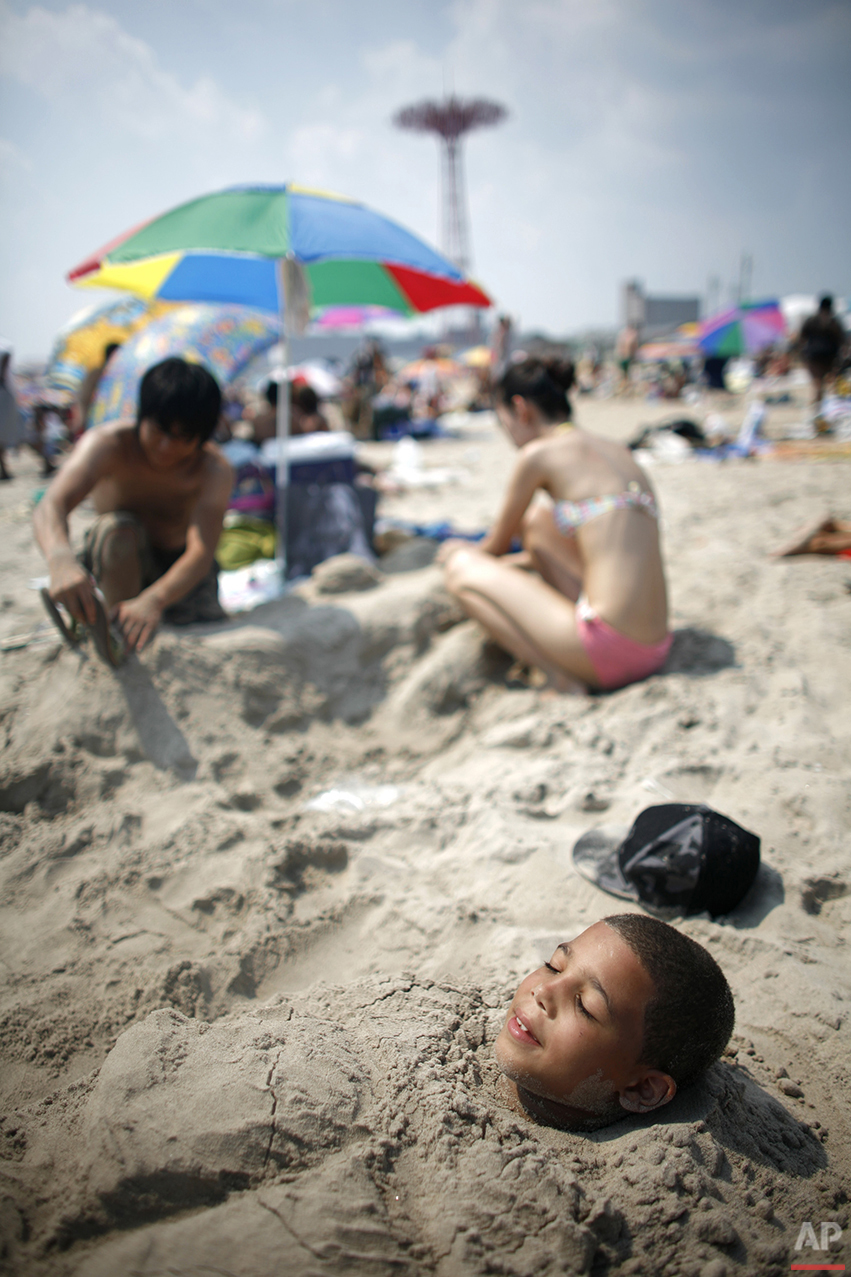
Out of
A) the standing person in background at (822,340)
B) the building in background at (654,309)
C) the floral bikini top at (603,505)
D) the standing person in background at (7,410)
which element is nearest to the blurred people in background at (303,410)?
the standing person in background at (7,410)

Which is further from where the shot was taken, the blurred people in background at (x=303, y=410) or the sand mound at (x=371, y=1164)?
the blurred people in background at (x=303, y=410)

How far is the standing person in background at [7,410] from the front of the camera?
6.62 meters

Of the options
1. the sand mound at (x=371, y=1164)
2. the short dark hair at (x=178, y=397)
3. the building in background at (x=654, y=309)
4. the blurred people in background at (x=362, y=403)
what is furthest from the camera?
the building in background at (x=654, y=309)

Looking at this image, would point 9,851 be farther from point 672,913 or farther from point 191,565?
point 672,913

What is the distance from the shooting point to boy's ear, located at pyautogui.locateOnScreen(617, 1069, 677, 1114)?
118 cm

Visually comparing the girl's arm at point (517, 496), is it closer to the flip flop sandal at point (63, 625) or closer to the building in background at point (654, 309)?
the flip flop sandal at point (63, 625)

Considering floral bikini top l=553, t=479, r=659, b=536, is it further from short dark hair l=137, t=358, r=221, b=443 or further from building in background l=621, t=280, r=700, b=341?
building in background l=621, t=280, r=700, b=341

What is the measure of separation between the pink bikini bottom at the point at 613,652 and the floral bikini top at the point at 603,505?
0.33 m

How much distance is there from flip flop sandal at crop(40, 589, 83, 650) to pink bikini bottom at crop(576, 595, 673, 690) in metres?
1.92

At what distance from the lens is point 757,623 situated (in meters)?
3.15

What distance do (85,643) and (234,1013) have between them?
1565 mm

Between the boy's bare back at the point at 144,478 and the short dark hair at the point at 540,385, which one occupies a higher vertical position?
the short dark hair at the point at 540,385

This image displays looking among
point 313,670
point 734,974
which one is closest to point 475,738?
point 313,670

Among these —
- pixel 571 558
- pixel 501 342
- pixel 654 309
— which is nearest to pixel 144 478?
pixel 571 558
